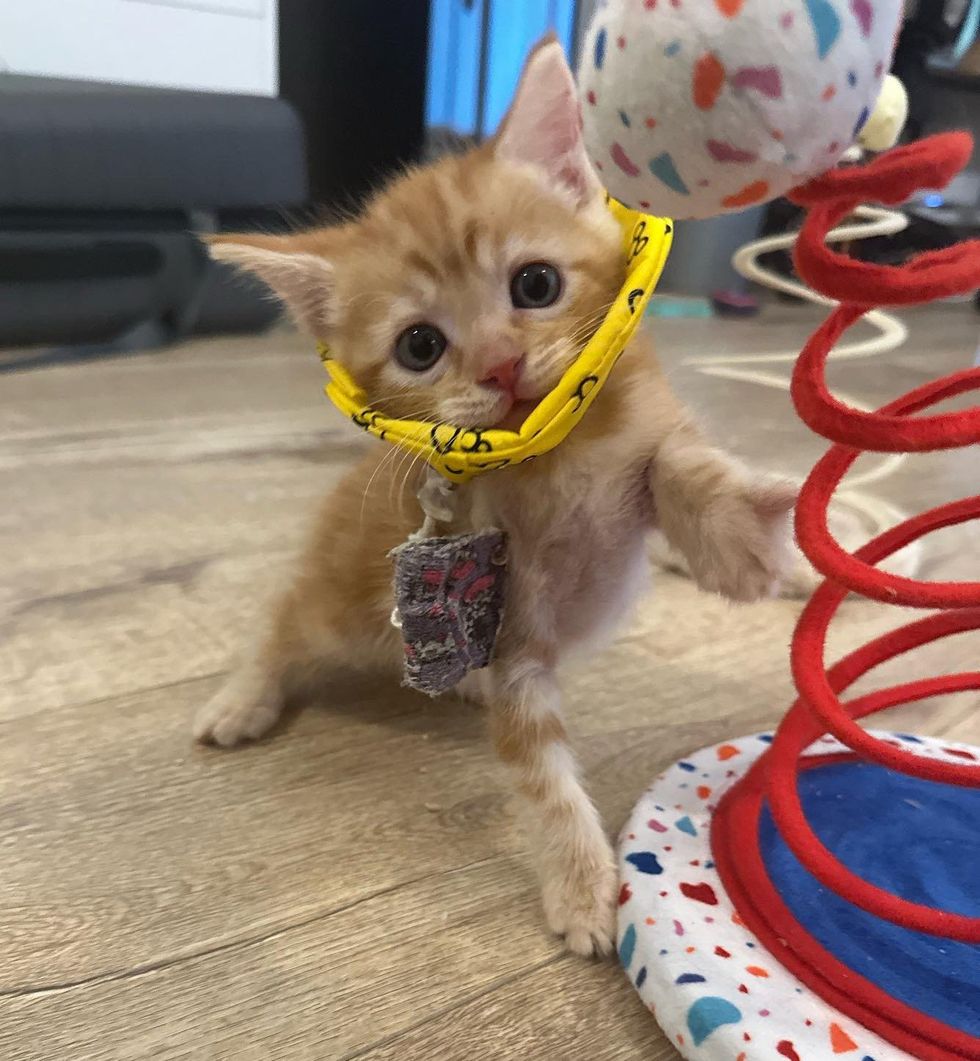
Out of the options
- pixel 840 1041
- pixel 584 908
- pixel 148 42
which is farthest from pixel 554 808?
pixel 148 42

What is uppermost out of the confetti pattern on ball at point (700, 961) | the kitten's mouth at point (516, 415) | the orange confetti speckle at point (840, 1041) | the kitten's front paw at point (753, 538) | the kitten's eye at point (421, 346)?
the kitten's eye at point (421, 346)

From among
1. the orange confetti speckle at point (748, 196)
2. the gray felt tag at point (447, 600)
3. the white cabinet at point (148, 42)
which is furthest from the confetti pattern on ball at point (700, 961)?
the white cabinet at point (148, 42)

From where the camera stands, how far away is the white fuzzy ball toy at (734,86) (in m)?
0.36

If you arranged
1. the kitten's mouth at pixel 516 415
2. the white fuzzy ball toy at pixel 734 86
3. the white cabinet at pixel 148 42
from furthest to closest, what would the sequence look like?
the white cabinet at pixel 148 42 → the kitten's mouth at pixel 516 415 → the white fuzzy ball toy at pixel 734 86

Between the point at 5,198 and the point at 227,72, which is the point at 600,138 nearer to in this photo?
the point at 5,198

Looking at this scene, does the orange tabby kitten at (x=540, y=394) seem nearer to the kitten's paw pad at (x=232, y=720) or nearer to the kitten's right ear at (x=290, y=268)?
the kitten's right ear at (x=290, y=268)

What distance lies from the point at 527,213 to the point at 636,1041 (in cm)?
54

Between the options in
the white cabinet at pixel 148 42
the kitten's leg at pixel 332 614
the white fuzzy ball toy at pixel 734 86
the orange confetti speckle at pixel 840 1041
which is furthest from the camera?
the white cabinet at pixel 148 42

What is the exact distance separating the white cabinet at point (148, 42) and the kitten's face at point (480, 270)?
1805mm

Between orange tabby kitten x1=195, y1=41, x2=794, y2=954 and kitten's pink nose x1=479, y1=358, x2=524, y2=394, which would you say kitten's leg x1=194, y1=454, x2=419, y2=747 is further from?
kitten's pink nose x1=479, y1=358, x2=524, y2=394

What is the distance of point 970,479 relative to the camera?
154cm

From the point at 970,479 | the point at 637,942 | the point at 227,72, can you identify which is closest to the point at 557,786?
the point at 637,942

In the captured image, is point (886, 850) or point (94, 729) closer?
point (886, 850)

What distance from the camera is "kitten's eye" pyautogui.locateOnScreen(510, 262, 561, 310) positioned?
663 mm
